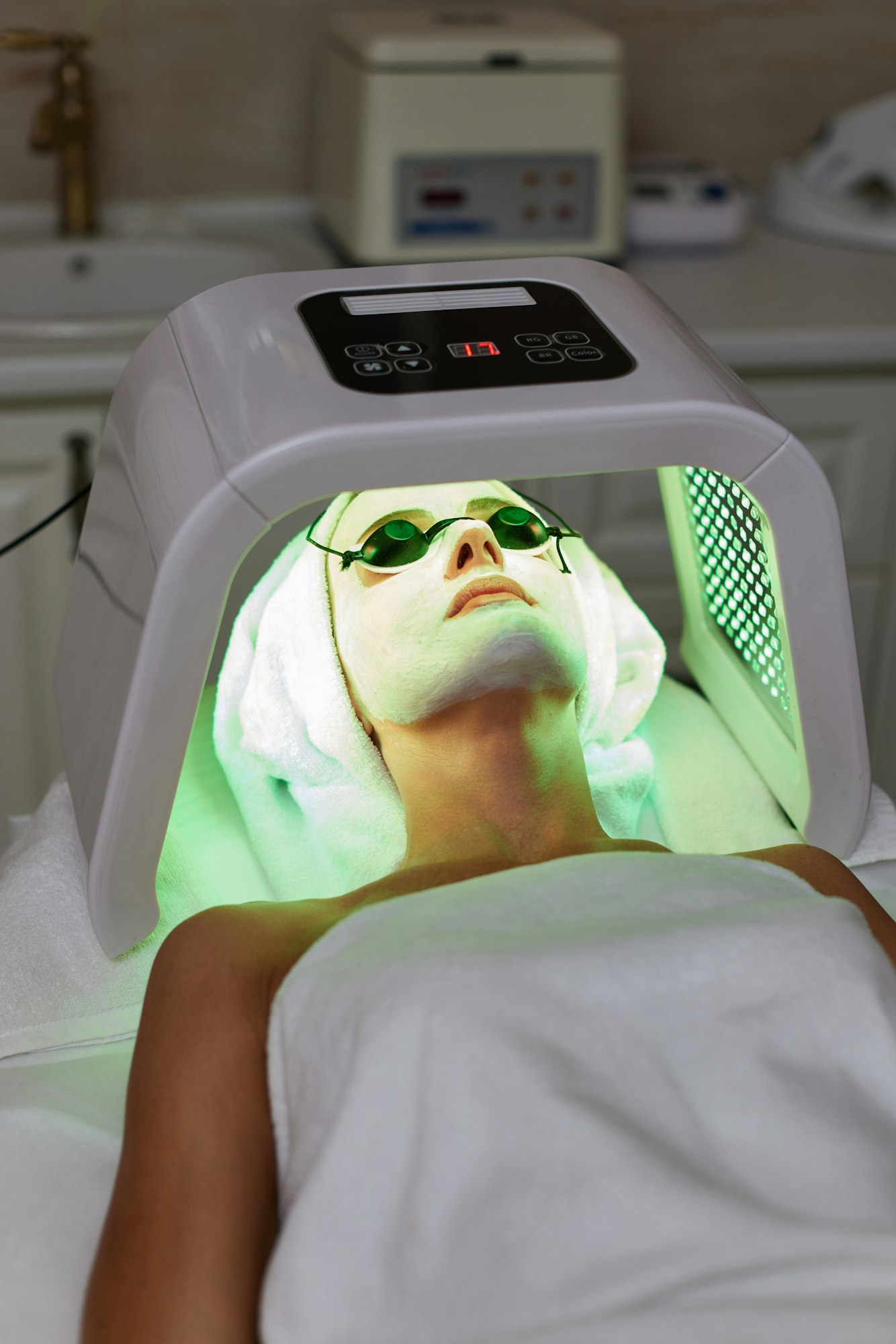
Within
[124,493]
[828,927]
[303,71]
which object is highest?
[303,71]

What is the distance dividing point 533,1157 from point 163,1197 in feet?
0.73

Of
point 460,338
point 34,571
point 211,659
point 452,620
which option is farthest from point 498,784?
point 34,571

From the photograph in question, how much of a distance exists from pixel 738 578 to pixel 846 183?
135 centimetres

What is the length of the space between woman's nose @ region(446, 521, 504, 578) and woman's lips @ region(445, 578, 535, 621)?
0.02 m

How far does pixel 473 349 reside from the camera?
884mm

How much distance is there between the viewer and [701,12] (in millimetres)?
2219

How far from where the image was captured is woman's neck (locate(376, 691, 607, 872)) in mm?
1021

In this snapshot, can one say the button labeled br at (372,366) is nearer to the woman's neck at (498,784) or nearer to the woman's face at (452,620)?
the woman's face at (452,620)

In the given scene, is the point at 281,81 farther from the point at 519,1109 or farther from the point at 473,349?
the point at 519,1109

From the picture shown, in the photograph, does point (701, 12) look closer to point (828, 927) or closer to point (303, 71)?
point (303, 71)

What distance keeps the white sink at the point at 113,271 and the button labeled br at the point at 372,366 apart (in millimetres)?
1213

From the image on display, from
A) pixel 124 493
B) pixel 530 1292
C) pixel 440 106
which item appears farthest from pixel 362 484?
pixel 440 106

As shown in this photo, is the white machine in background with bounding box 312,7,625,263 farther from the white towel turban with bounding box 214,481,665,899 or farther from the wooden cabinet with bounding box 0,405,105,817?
the white towel turban with bounding box 214,481,665,899

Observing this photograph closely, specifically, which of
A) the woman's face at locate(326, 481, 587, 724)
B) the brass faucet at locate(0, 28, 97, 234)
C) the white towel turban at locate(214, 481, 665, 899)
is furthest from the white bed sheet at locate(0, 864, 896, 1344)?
the brass faucet at locate(0, 28, 97, 234)
